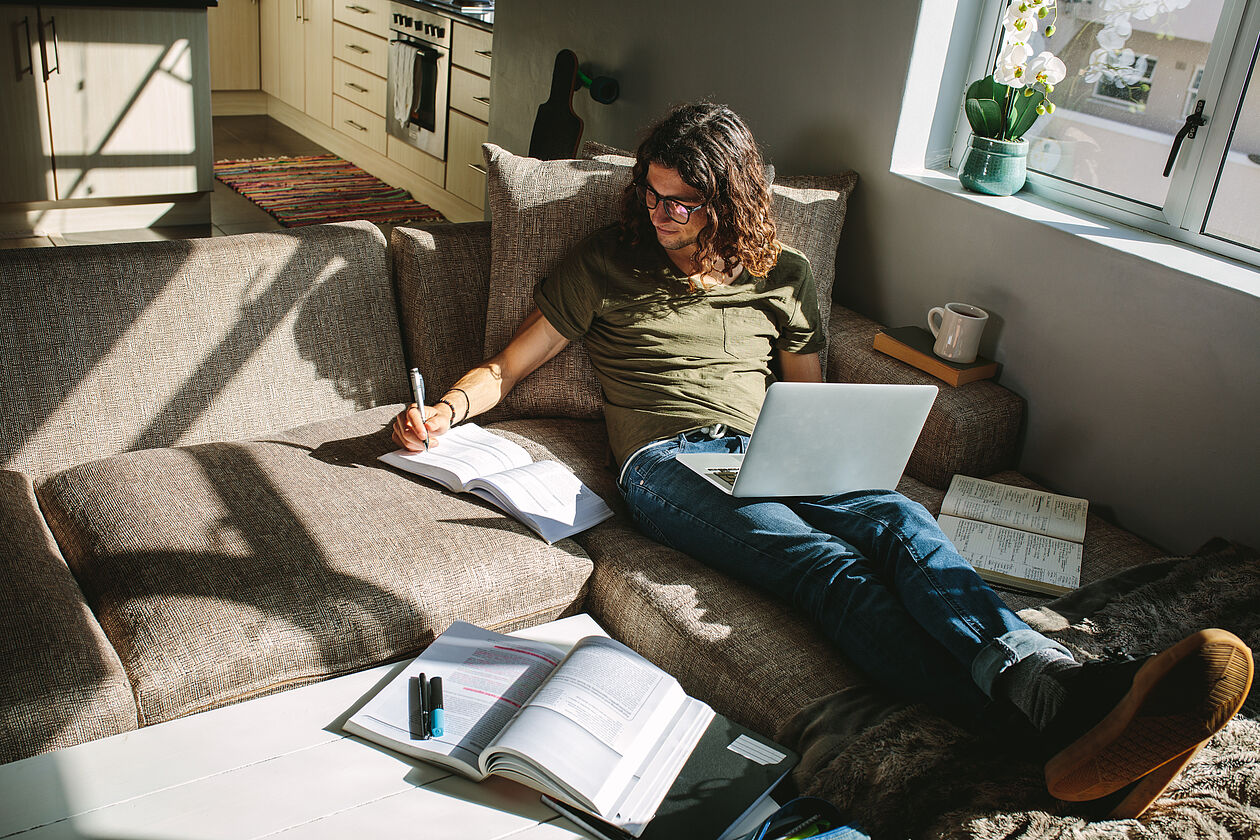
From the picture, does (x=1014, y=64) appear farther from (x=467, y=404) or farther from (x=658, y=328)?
(x=467, y=404)

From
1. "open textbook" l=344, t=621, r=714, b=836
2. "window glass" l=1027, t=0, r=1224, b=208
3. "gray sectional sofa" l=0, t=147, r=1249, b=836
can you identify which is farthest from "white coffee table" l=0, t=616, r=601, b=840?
"window glass" l=1027, t=0, r=1224, b=208

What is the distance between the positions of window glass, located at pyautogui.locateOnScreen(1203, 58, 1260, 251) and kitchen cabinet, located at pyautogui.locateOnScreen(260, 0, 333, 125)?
488 centimetres

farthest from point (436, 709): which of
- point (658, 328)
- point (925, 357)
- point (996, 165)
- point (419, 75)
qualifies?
point (419, 75)

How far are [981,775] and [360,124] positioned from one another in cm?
515

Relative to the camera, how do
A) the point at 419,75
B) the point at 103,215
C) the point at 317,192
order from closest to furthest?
the point at 103,215
the point at 419,75
the point at 317,192

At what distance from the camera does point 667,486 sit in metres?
1.84

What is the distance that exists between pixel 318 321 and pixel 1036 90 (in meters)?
1.64

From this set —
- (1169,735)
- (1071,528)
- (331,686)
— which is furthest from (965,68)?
(331,686)

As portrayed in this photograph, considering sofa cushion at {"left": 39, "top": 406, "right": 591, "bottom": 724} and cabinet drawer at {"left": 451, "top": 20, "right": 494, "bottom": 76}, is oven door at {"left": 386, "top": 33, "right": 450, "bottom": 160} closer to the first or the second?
cabinet drawer at {"left": 451, "top": 20, "right": 494, "bottom": 76}

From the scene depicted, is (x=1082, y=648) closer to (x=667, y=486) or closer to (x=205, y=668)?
(x=667, y=486)

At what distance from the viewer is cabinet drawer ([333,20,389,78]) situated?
5.23 metres

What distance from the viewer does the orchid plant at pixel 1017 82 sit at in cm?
→ 221

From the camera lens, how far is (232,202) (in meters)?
4.95

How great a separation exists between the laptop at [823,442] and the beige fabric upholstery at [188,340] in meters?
0.79
